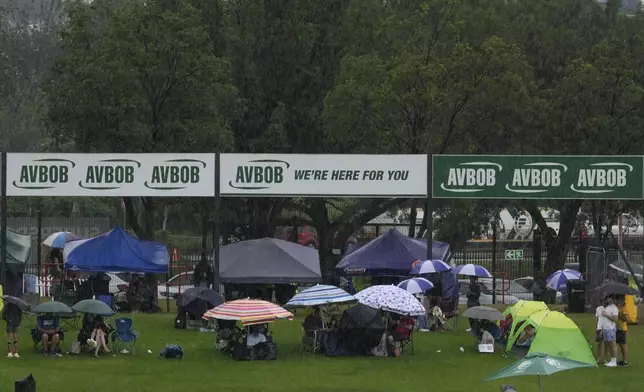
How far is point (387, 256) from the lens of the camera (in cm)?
3134

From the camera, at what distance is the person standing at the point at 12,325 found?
20.2 m

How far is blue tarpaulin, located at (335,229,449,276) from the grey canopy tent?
84.3 inches

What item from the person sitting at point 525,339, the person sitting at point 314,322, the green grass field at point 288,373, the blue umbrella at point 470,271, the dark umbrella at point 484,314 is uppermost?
the blue umbrella at point 470,271

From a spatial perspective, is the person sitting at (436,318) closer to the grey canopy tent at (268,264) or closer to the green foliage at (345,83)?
the grey canopy tent at (268,264)

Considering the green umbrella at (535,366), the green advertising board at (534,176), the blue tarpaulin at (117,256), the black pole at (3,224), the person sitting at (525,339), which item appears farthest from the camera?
the green advertising board at (534,176)

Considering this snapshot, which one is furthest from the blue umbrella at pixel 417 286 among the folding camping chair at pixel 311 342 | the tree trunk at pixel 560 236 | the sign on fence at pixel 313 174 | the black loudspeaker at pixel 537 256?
the tree trunk at pixel 560 236

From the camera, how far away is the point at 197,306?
81.8ft

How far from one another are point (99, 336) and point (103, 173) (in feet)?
28.3

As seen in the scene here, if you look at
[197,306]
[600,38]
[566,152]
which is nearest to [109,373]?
[197,306]

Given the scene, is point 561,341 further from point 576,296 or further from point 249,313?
point 576,296

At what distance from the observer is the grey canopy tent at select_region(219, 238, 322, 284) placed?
1128 inches

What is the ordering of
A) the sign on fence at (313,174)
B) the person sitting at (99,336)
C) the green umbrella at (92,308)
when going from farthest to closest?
the sign on fence at (313,174), the person sitting at (99,336), the green umbrella at (92,308)

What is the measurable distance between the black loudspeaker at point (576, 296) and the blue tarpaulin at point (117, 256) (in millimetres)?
11818

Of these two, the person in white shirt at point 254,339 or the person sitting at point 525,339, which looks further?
the person sitting at point 525,339
